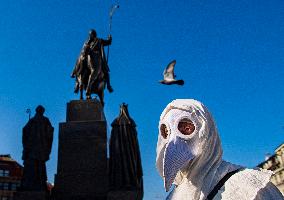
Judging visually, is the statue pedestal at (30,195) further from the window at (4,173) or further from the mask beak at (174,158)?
the window at (4,173)

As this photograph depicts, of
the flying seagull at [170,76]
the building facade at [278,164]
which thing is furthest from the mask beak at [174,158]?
the building facade at [278,164]

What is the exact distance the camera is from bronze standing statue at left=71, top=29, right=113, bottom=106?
12.3 m

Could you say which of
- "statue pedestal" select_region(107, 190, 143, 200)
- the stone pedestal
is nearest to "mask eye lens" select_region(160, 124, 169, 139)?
"statue pedestal" select_region(107, 190, 143, 200)

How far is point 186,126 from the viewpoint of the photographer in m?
2.27

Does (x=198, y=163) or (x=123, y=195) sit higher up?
(x=198, y=163)

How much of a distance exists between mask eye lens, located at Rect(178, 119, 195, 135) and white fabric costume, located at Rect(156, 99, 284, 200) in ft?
0.07

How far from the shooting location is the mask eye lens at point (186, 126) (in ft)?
7.38

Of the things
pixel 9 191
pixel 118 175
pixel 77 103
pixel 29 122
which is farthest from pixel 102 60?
pixel 9 191

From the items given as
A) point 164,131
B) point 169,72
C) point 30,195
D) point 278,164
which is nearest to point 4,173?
point 278,164

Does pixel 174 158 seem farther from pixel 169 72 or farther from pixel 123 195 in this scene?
pixel 123 195

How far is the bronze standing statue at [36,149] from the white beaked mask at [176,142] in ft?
28.9

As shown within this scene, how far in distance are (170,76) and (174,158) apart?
1.51 metres

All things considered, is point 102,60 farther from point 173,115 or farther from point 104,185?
point 173,115

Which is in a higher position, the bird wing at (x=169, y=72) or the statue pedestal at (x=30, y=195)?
the bird wing at (x=169, y=72)
